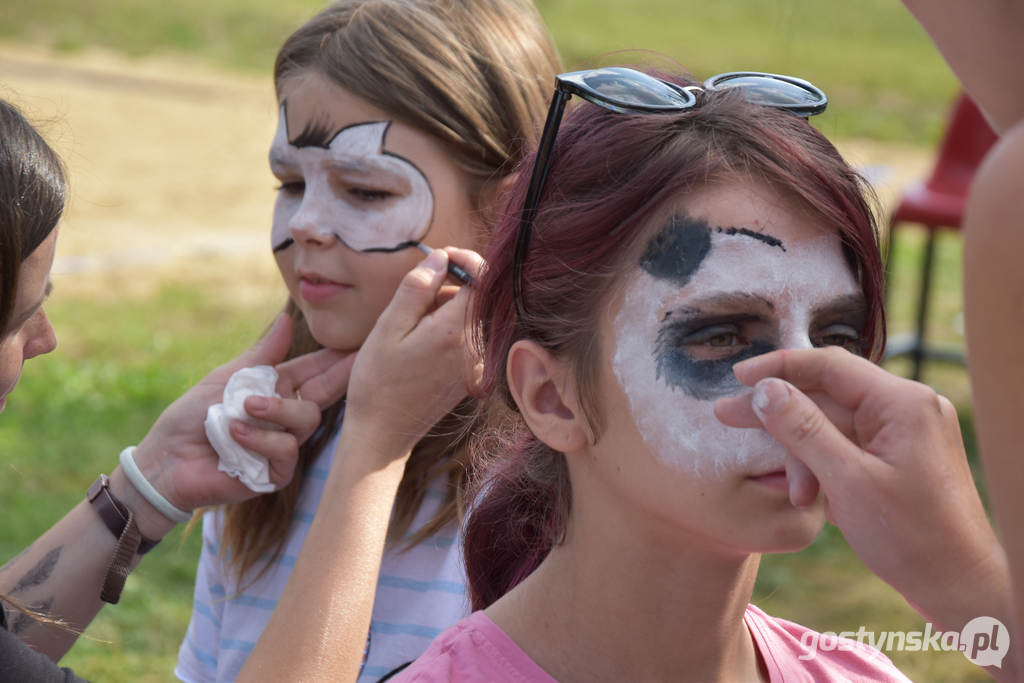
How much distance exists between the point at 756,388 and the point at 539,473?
1.96 ft

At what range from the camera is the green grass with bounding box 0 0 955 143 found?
14.9 metres

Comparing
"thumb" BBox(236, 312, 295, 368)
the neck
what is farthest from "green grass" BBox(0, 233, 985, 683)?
the neck

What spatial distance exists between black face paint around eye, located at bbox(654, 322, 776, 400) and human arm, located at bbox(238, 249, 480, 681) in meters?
0.52

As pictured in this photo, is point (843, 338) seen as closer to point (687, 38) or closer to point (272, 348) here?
point (272, 348)

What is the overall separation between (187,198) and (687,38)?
10.4 m

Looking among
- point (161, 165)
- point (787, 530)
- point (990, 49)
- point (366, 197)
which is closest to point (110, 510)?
point (366, 197)

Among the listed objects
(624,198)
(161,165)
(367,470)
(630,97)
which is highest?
(630,97)

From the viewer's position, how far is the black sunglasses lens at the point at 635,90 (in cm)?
159

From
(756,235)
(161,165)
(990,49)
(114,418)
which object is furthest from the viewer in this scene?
(161,165)

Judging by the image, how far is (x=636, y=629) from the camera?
1.59 m

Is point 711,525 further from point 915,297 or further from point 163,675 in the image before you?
point 915,297

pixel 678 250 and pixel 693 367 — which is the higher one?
pixel 678 250

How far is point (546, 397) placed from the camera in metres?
1.67

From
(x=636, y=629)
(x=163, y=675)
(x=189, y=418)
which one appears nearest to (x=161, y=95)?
(x=163, y=675)
